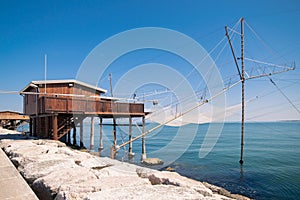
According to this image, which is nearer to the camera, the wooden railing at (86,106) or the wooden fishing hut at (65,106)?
the wooden railing at (86,106)

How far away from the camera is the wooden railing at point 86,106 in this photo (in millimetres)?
12773

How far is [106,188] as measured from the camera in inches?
120

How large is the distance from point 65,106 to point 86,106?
1.44 metres

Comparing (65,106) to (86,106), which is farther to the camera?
(86,106)

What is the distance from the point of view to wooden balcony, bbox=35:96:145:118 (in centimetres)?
1277

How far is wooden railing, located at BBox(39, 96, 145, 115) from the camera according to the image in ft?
41.9

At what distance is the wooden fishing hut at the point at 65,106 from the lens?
42.8 feet

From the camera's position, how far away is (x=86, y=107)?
1419 centimetres

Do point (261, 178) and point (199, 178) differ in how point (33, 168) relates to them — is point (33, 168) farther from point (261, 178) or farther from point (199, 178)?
point (261, 178)

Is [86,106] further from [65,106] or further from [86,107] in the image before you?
[65,106]

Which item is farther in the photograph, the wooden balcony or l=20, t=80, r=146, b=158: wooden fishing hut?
l=20, t=80, r=146, b=158: wooden fishing hut

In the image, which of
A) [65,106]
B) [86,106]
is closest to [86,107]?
[86,106]

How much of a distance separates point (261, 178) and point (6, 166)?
44.1 feet

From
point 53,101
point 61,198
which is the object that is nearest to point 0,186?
point 61,198
